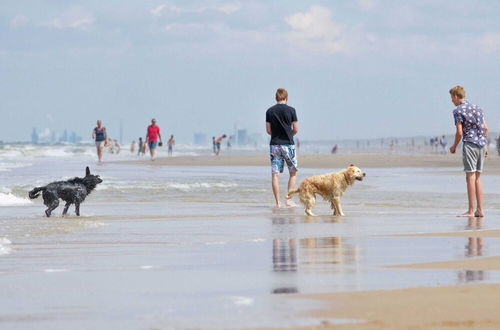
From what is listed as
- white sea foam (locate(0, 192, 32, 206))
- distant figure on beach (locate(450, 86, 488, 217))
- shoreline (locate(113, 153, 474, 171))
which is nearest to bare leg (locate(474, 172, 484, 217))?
distant figure on beach (locate(450, 86, 488, 217))

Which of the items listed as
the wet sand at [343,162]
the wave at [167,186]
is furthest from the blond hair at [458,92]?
the wet sand at [343,162]

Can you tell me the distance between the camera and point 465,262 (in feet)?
24.0

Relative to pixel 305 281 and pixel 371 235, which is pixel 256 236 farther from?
pixel 305 281

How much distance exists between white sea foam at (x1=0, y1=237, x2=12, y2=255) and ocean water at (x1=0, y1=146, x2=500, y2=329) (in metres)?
0.04

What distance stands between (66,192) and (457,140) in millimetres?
4984

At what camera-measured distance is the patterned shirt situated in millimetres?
12664

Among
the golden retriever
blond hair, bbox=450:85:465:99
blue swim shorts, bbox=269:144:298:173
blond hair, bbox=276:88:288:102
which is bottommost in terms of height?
the golden retriever

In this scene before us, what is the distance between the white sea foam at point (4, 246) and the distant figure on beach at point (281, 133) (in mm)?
6057

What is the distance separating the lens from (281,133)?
1486cm

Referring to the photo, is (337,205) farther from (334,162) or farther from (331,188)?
(334,162)

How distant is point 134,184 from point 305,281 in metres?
15.2

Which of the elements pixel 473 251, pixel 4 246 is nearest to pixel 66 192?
pixel 4 246

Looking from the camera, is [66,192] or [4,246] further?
[66,192]

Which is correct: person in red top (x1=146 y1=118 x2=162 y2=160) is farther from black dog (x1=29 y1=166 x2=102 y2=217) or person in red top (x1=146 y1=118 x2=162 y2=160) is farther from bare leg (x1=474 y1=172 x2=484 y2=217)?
bare leg (x1=474 y1=172 x2=484 y2=217)
